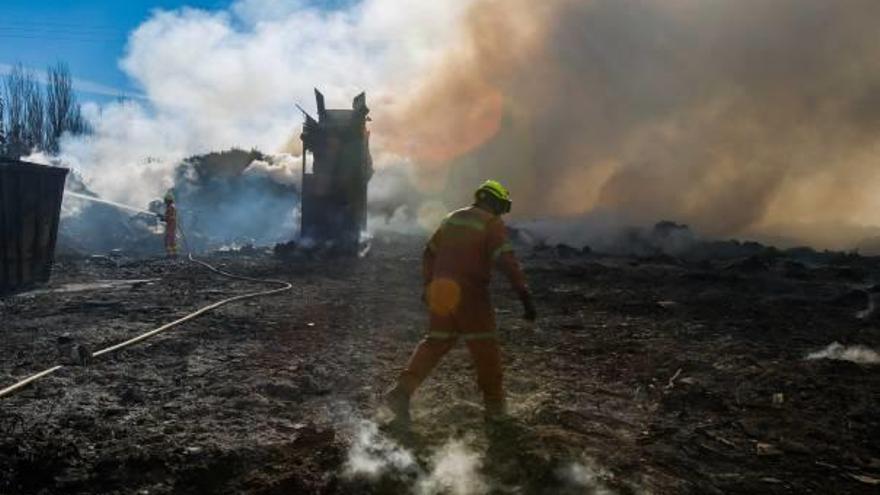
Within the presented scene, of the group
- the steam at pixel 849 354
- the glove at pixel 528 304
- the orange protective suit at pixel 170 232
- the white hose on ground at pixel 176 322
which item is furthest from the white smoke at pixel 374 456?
the orange protective suit at pixel 170 232

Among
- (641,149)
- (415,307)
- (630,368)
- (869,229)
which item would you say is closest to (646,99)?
(641,149)

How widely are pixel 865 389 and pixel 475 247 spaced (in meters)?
3.53

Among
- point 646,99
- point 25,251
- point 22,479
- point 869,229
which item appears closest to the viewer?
point 22,479

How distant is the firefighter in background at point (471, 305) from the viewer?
4238 mm

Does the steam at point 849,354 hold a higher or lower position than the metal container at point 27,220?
lower

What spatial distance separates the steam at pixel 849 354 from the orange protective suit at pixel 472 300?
3.94m

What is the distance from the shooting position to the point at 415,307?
30.1 feet

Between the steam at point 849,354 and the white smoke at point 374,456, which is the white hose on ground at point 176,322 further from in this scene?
the steam at point 849,354

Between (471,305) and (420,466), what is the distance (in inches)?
43.9

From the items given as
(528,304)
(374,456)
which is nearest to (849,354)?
(528,304)

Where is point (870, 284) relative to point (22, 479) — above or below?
above

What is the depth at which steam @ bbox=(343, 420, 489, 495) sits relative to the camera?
3355 mm

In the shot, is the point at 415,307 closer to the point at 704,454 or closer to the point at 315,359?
the point at 315,359

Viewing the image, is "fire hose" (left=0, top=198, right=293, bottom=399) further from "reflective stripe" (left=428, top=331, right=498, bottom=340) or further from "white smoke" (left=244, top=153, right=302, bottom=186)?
"white smoke" (left=244, top=153, right=302, bottom=186)
